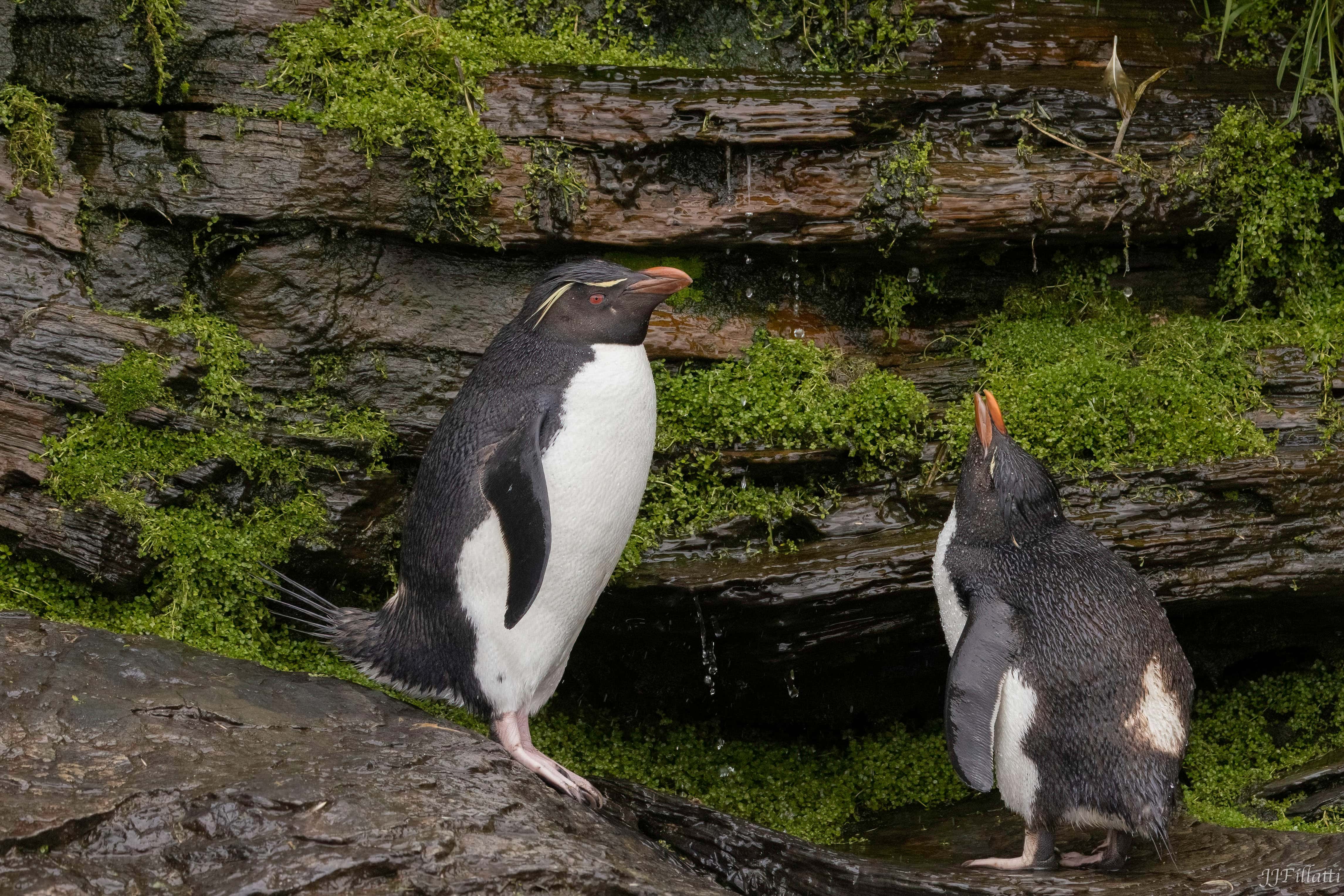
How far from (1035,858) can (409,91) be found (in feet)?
14.1

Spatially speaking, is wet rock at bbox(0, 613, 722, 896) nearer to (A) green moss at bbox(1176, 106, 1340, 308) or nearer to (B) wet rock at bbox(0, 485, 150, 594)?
(B) wet rock at bbox(0, 485, 150, 594)

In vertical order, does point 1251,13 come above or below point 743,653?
above

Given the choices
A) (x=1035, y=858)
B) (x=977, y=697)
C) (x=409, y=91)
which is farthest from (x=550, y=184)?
(x=1035, y=858)

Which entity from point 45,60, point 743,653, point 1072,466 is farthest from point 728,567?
point 45,60

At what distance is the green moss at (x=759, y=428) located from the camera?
5.61 metres

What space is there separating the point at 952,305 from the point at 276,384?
3.52 meters

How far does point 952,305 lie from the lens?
646 cm

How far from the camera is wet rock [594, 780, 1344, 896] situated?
12.9 feet

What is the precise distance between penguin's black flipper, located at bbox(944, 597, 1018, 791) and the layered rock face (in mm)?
1157

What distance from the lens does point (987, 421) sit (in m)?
4.70

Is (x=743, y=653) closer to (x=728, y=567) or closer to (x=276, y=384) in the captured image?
(x=728, y=567)

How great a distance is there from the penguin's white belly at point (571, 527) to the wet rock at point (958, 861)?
655 millimetres

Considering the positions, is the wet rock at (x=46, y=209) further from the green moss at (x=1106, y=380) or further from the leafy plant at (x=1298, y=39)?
the leafy plant at (x=1298, y=39)
